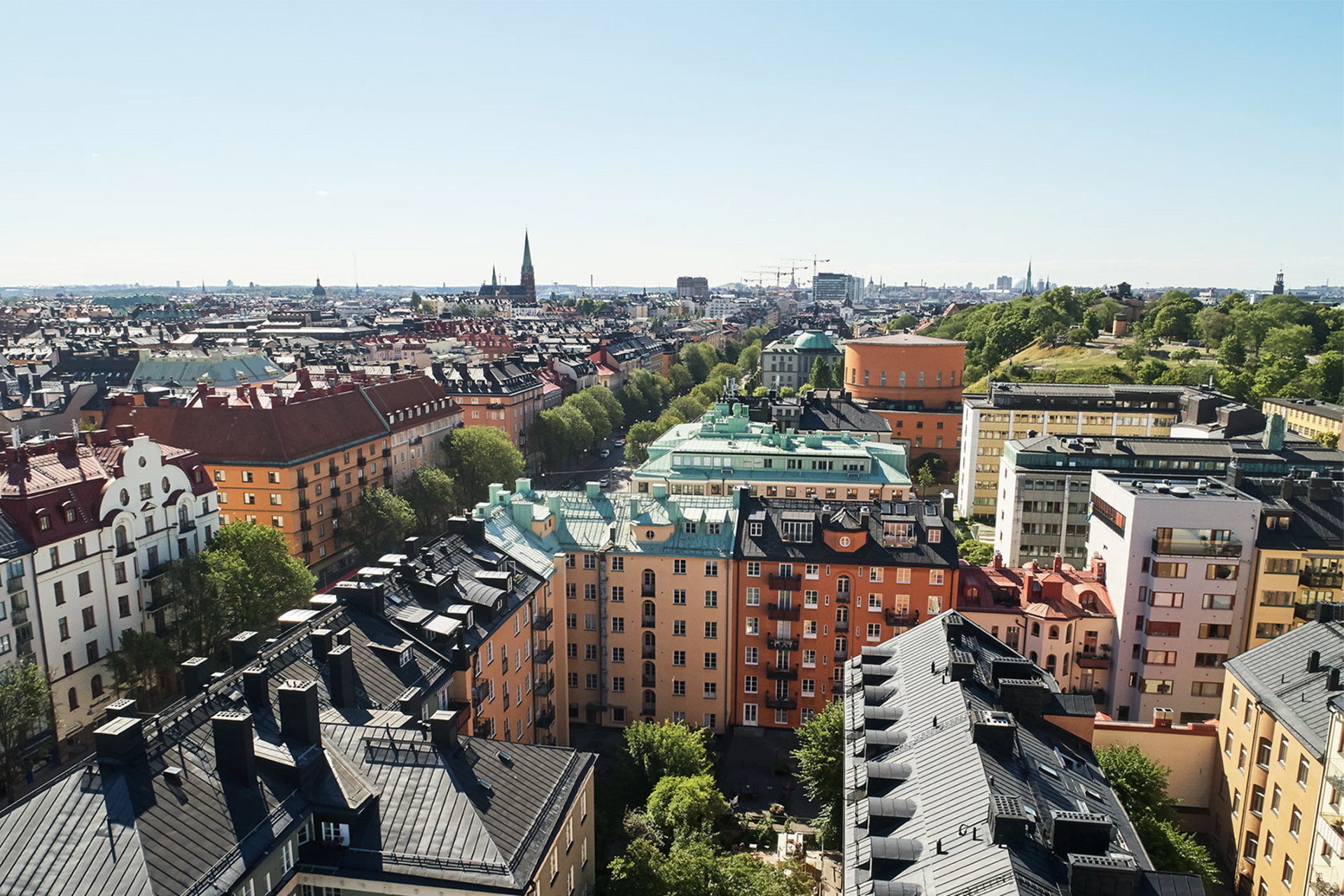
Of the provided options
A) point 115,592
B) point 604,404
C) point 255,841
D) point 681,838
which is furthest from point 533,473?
point 255,841

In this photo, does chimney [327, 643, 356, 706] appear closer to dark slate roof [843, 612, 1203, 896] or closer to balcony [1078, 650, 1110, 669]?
dark slate roof [843, 612, 1203, 896]

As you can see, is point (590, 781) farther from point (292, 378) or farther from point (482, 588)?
point (292, 378)

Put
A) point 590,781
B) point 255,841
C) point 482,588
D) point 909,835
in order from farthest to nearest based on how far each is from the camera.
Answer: point 482,588
point 590,781
point 909,835
point 255,841

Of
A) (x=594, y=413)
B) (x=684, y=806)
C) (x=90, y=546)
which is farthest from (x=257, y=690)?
(x=594, y=413)

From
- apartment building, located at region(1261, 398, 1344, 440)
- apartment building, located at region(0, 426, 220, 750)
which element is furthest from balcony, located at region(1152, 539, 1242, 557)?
apartment building, located at region(0, 426, 220, 750)

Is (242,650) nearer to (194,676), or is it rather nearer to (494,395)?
(194,676)

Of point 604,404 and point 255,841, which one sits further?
point 604,404

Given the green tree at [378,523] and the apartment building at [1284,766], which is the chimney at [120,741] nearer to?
the apartment building at [1284,766]
